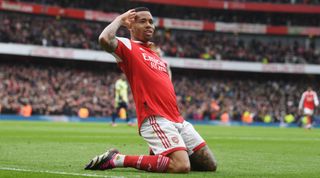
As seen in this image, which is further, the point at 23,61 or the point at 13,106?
the point at 23,61

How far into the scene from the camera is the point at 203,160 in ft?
28.7

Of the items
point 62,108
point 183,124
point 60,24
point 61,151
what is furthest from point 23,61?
point 183,124

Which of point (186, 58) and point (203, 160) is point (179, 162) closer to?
point (203, 160)

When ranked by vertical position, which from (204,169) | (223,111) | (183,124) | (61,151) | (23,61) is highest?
(183,124)

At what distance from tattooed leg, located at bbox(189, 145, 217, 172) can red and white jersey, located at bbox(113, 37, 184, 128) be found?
1.68 ft

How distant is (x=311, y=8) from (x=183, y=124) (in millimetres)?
53282

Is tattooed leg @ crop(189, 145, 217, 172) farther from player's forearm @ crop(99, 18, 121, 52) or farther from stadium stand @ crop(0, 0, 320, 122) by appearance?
stadium stand @ crop(0, 0, 320, 122)

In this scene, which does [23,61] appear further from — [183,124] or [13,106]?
[183,124]

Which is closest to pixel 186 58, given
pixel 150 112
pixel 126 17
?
pixel 150 112

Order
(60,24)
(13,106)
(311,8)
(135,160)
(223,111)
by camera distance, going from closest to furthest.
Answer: (135,160), (13,106), (223,111), (60,24), (311,8)

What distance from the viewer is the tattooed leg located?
870 centimetres

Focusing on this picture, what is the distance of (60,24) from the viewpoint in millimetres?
53781

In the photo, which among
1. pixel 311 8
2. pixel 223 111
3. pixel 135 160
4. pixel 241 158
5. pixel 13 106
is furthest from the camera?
pixel 311 8

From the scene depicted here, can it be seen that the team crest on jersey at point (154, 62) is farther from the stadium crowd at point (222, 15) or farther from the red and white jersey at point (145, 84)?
the stadium crowd at point (222, 15)
